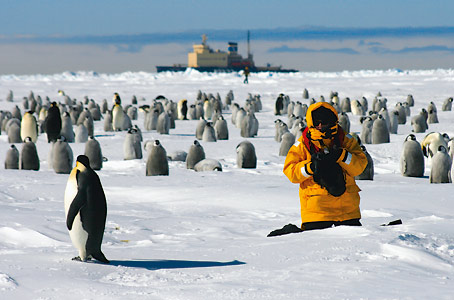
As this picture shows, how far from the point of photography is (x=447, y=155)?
8.91m

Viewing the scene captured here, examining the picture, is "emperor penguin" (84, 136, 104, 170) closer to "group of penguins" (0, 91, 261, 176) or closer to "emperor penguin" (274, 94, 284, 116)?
"group of penguins" (0, 91, 261, 176)

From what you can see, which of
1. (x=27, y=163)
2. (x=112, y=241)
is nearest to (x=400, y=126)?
(x=27, y=163)

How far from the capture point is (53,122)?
13609mm

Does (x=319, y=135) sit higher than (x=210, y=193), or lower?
higher

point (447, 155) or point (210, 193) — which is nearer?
point (210, 193)

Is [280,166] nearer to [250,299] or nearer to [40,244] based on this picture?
[40,244]

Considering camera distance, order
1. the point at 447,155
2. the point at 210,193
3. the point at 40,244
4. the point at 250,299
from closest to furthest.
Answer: the point at 250,299, the point at 40,244, the point at 210,193, the point at 447,155

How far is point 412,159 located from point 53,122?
7.36 metres

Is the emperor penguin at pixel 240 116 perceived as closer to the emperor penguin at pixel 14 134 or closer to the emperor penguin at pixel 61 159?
the emperor penguin at pixel 14 134

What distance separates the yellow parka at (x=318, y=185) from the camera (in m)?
4.41

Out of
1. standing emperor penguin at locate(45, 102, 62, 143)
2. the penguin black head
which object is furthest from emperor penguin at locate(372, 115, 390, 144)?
the penguin black head

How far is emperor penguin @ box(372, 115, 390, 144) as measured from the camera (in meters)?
13.0

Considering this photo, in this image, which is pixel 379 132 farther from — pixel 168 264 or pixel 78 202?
pixel 78 202

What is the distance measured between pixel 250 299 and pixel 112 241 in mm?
2176
